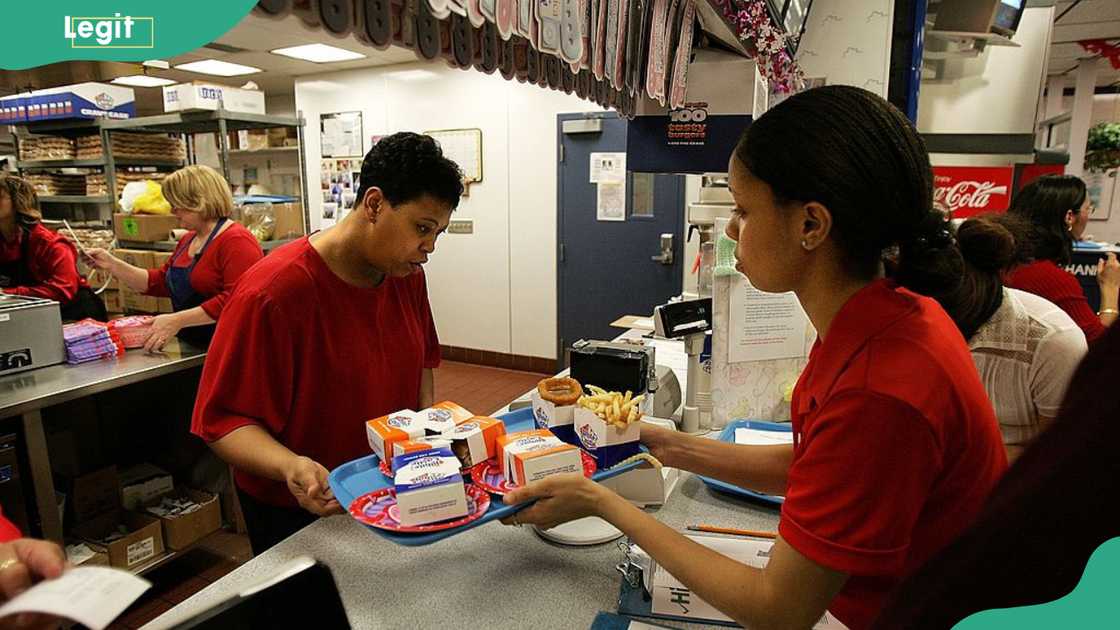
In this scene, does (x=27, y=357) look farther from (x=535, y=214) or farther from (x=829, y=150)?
(x=535, y=214)

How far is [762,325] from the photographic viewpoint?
6.47 feet

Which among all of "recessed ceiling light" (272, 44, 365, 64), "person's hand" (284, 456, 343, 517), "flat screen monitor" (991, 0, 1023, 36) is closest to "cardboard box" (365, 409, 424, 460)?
"person's hand" (284, 456, 343, 517)

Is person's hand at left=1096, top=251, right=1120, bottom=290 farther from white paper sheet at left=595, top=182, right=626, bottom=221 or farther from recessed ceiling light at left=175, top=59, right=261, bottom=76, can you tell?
recessed ceiling light at left=175, top=59, right=261, bottom=76

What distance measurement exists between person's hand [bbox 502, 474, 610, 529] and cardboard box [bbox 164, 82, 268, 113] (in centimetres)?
419

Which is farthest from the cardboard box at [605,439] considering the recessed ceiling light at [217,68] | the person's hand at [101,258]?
the recessed ceiling light at [217,68]

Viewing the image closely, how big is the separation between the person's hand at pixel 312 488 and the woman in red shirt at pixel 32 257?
307 cm

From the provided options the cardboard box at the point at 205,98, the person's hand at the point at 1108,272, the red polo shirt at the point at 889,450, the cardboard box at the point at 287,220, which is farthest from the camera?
the cardboard box at the point at 287,220

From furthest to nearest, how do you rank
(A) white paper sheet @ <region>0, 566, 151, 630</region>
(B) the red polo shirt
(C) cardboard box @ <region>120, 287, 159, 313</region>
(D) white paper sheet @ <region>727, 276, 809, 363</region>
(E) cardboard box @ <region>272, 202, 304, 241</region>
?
(E) cardboard box @ <region>272, 202, 304, 241</region> → (C) cardboard box @ <region>120, 287, 159, 313</region> → (D) white paper sheet @ <region>727, 276, 809, 363</region> → (B) the red polo shirt → (A) white paper sheet @ <region>0, 566, 151, 630</region>

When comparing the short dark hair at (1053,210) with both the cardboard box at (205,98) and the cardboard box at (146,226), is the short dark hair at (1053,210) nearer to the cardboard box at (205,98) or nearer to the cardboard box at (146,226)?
the cardboard box at (205,98)

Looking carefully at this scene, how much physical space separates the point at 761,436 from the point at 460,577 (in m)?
1.01

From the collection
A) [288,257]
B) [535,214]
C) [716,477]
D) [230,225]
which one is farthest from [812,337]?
[535,214]

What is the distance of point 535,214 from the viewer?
19.7 feet

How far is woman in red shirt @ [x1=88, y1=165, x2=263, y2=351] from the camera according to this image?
3035 mm

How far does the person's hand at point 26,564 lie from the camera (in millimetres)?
529
